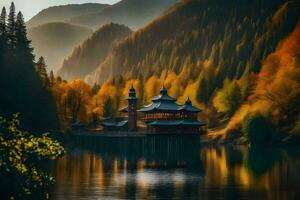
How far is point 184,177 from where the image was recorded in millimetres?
73250

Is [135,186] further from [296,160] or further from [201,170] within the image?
[296,160]

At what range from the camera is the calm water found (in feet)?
188

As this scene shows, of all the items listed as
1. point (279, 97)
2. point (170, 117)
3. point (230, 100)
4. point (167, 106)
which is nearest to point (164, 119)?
point (170, 117)

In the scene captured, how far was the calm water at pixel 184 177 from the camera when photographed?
188 ft

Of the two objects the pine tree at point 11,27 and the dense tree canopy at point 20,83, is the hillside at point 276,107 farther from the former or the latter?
the pine tree at point 11,27

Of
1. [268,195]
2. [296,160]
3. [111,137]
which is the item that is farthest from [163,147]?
[268,195]

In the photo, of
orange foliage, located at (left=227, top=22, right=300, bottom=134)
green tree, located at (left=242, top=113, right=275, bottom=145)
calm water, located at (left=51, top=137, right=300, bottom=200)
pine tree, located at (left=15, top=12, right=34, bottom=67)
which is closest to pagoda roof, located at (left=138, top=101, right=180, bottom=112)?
green tree, located at (left=242, top=113, right=275, bottom=145)

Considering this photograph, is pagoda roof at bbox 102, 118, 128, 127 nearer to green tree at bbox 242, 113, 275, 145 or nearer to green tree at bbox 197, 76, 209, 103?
green tree at bbox 242, 113, 275, 145

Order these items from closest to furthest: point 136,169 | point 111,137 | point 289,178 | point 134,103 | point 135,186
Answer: point 135,186
point 289,178
point 136,169
point 111,137
point 134,103

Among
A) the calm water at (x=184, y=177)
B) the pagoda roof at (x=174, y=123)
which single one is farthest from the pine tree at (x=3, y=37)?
the pagoda roof at (x=174, y=123)

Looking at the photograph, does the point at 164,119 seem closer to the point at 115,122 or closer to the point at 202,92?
the point at 115,122

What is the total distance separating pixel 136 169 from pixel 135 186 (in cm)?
2120

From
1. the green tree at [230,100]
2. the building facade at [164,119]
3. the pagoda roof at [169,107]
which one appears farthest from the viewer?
the green tree at [230,100]

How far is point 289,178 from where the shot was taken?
69188mm
